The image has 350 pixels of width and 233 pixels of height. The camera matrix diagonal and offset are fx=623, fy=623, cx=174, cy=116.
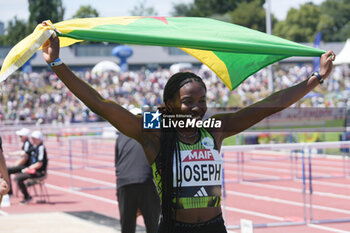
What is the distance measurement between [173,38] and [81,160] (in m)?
19.4

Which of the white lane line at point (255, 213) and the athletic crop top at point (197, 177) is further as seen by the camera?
the white lane line at point (255, 213)

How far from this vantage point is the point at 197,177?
148 inches

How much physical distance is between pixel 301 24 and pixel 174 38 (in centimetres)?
9575

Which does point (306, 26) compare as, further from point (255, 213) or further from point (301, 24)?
point (255, 213)

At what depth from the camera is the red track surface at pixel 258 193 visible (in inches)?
416

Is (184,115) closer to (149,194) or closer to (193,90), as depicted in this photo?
(193,90)

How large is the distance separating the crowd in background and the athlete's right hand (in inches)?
1282

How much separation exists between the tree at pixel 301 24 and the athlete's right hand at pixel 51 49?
9225cm

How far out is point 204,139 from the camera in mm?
3838

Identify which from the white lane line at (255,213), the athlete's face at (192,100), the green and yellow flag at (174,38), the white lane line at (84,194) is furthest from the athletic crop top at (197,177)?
the white lane line at (84,194)

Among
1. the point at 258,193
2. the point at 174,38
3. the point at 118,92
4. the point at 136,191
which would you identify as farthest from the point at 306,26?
the point at 174,38

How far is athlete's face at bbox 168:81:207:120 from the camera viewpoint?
3.70 m

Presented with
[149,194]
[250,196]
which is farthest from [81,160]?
[149,194]

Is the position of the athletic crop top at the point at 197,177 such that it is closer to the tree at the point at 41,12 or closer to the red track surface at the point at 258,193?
the tree at the point at 41,12
